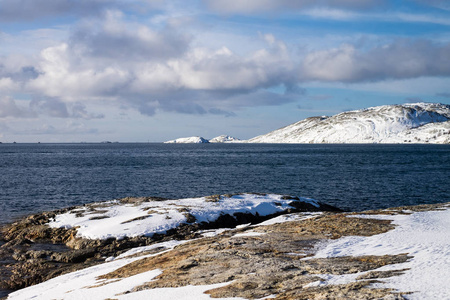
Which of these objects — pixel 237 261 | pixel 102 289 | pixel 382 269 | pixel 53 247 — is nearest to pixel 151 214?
pixel 53 247

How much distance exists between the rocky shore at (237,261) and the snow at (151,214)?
69cm

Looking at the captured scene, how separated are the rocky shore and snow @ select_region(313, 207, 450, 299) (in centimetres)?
38

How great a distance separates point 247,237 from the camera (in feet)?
60.0

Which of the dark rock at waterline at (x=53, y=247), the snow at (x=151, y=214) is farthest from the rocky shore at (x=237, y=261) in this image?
the snow at (x=151, y=214)

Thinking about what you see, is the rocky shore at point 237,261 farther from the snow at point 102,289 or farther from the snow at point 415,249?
the snow at point 415,249

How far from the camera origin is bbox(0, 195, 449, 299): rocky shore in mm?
→ 10445

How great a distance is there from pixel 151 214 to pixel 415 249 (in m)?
20.0

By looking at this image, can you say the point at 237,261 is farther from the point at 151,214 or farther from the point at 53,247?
the point at 53,247

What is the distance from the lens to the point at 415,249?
42.9ft

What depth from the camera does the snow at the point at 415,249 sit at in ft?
30.6

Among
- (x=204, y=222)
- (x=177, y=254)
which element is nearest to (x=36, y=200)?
(x=204, y=222)

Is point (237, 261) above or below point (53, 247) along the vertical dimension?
above

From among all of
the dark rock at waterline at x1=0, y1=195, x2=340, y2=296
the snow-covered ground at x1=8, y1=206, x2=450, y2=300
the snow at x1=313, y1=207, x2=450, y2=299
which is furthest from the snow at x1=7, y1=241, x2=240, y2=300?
the snow at x1=313, y1=207, x2=450, y2=299

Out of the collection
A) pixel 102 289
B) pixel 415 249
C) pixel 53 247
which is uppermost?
pixel 415 249
